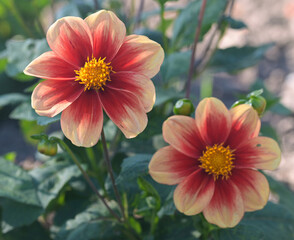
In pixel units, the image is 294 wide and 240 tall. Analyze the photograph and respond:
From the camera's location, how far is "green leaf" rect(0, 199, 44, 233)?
136cm

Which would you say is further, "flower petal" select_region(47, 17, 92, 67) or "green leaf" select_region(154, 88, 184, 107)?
"green leaf" select_region(154, 88, 184, 107)

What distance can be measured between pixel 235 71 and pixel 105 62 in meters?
1.05

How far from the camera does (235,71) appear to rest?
1935mm

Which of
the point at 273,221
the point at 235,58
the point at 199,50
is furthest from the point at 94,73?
the point at 199,50

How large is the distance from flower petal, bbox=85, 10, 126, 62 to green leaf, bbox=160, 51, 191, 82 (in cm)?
60

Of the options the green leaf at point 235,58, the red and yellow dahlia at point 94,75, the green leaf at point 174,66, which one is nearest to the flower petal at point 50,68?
the red and yellow dahlia at point 94,75

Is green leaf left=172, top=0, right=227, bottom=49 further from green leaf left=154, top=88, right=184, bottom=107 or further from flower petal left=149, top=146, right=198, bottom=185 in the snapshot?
flower petal left=149, top=146, right=198, bottom=185

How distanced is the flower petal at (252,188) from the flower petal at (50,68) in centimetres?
51

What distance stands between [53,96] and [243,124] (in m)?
0.49

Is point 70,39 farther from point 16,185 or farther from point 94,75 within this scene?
point 16,185

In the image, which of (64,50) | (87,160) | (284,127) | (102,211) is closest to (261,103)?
(64,50)

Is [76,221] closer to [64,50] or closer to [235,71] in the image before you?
[64,50]

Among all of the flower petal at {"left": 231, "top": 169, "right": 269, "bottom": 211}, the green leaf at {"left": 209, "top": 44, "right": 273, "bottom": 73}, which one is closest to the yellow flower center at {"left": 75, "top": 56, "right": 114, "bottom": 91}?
the flower petal at {"left": 231, "top": 169, "right": 269, "bottom": 211}

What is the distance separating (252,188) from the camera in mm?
1003
